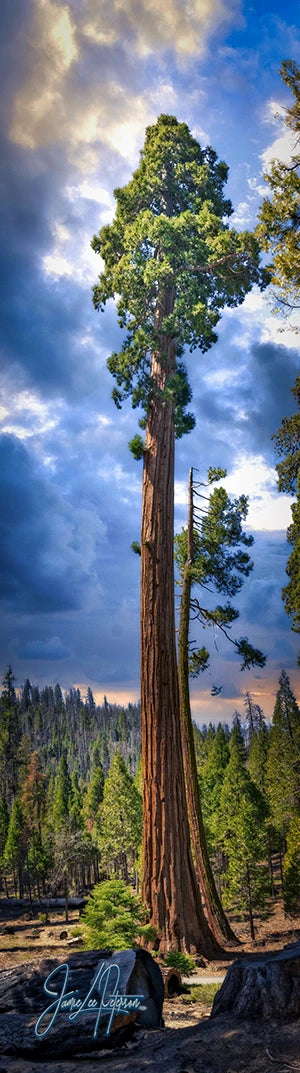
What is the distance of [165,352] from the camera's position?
11.2 m

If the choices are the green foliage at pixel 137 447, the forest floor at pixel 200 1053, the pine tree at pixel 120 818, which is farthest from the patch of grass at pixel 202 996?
the pine tree at pixel 120 818

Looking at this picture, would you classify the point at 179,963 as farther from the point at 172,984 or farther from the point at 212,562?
the point at 212,562

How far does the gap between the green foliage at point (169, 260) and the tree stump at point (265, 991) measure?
28.5 feet

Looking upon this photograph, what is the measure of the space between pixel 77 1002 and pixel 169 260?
1103 centimetres

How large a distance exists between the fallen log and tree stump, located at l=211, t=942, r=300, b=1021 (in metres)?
0.59

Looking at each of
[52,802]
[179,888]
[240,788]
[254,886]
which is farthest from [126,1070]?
[52,802]

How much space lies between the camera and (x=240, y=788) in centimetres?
3688

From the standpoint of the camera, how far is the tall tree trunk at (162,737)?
8.45 m

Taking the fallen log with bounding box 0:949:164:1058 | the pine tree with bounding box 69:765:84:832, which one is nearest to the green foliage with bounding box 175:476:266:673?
the fallen log with bounding box 0:949:164:1058

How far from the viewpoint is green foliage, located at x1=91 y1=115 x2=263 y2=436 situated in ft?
35.7

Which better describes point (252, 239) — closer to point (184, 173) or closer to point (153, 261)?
point (153, 261)

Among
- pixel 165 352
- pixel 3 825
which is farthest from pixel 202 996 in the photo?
pixel 3 825

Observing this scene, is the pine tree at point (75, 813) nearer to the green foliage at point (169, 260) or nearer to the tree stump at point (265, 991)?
the green foliage at point (169, 260)

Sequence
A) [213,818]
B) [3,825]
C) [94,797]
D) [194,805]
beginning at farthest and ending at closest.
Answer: [94,797] < [3,825] < [213,818] < [194,805]
